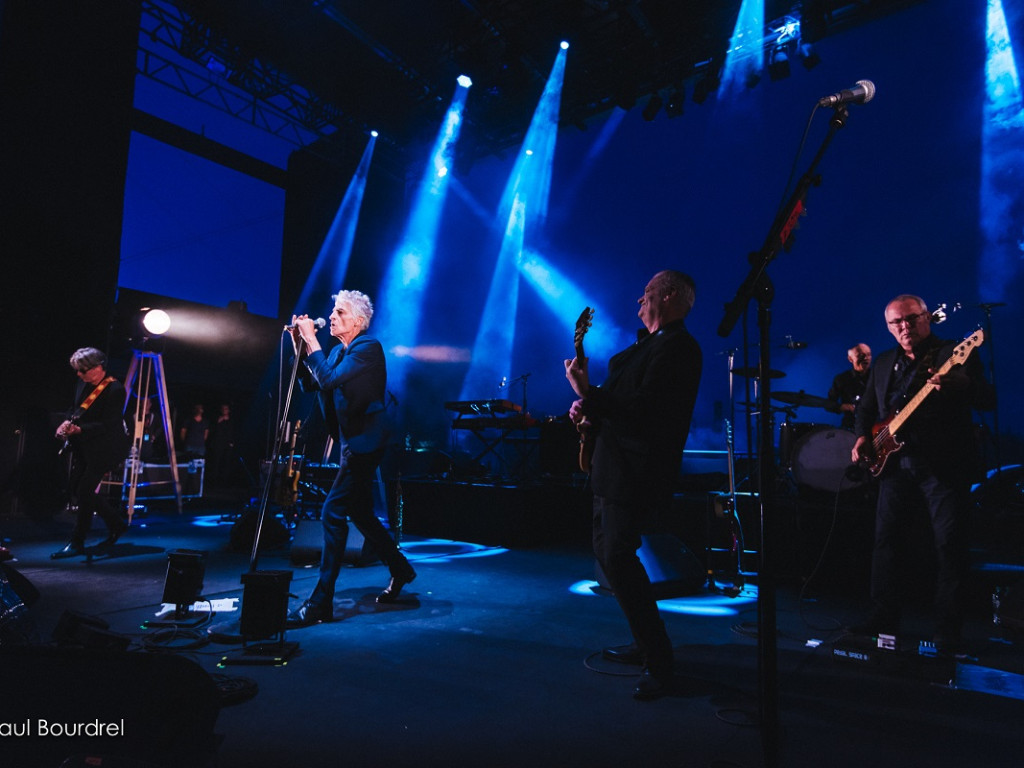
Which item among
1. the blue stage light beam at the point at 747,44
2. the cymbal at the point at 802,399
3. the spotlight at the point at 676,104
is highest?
the blue stage light beam at the point at 747,44

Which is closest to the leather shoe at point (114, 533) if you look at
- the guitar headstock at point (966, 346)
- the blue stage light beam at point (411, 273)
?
the guitar headstock at point (966, 346)

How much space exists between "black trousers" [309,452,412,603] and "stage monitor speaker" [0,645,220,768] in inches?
93.3

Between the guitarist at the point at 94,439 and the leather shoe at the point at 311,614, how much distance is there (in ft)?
10.7

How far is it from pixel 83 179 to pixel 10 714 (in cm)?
949

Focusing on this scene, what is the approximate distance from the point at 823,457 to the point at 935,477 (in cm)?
226

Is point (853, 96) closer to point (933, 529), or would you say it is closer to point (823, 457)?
point (933, 529)

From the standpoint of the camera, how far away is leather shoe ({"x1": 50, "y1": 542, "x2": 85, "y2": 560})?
18.0 ft

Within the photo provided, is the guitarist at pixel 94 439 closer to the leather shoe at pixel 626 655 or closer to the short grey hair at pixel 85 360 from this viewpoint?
the short grey hair at pixel 85 360

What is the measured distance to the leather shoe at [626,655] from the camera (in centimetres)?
304

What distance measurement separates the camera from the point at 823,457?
5527mm

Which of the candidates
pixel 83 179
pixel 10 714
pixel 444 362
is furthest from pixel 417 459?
pixel 10 714

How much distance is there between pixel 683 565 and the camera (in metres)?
4.89

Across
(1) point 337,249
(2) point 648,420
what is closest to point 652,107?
(1) point 337,249

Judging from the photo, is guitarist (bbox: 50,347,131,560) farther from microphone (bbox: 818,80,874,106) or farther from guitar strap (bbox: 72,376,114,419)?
microphone (bbox: 818,80,874,106)
